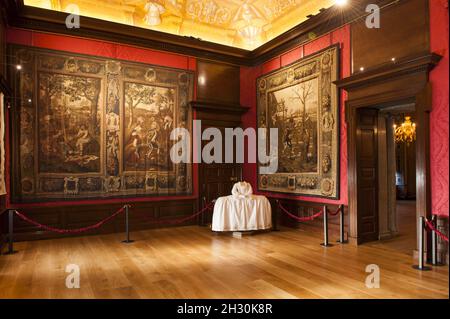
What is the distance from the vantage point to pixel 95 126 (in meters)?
8.44

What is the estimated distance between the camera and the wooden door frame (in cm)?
→ 570

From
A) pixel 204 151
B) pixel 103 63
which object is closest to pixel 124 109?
pixel 103 63

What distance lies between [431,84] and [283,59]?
458cm

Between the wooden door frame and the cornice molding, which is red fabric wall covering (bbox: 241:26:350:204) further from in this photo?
the cornice molding

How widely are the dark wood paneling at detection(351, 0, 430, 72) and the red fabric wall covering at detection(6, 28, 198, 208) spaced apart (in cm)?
491

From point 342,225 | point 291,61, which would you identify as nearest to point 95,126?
point 291,61

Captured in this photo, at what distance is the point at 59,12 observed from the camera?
7.74 metres

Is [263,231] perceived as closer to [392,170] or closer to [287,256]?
[287,256]

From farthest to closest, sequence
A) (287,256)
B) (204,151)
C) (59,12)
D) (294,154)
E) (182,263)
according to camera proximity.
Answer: (204,151) < (294,154) < (59,12) < (287,256) < (182,263)

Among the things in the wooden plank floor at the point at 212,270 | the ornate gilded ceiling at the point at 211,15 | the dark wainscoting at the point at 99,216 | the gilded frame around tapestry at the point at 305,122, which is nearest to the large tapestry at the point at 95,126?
the dark wainscoting at the point at 99,216

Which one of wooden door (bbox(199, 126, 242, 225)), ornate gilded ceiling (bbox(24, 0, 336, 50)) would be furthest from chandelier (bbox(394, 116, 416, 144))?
wooden door (bbox(199, 126, 242, 225))

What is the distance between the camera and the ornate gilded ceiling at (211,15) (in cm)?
849

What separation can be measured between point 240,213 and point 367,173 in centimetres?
312

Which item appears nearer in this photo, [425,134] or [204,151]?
[425,134]
